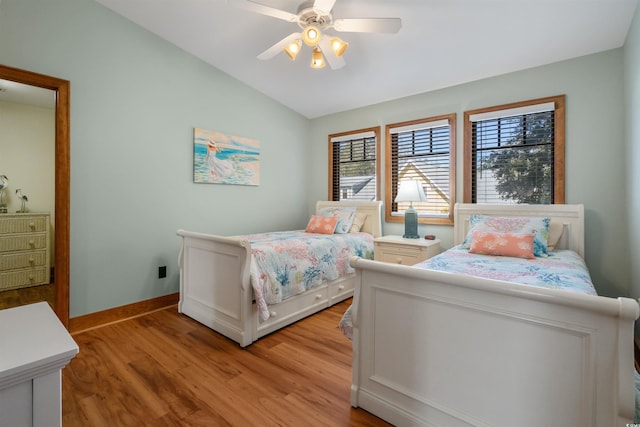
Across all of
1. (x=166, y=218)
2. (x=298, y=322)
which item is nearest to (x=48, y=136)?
(x=166, y=218)

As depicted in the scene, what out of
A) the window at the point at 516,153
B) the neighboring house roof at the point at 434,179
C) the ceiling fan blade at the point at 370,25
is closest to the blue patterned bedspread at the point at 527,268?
the window at the point at 516,153

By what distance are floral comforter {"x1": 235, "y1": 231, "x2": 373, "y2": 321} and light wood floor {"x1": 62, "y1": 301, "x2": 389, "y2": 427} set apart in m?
0.38

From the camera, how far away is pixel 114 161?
9.19ft

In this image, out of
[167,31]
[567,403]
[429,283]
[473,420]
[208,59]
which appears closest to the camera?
[567,403]

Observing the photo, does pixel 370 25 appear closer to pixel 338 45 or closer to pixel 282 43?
pixel 338 45

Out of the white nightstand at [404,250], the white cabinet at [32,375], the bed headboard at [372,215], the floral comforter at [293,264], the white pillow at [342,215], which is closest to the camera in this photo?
the white cabinet at [32,375]

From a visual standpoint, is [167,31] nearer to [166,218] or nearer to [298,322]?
[166,218]

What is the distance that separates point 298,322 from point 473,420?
1734 mm

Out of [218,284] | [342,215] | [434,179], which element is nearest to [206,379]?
[218,284]

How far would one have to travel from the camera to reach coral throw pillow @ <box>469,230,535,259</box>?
2.30 m

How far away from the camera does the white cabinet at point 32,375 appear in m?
0.60

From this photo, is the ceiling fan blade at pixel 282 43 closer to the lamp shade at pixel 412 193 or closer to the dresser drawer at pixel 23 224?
the lamp shade at pixel 412 193

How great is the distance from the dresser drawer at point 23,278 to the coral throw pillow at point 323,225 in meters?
3.39

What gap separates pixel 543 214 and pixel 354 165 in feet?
7.66
